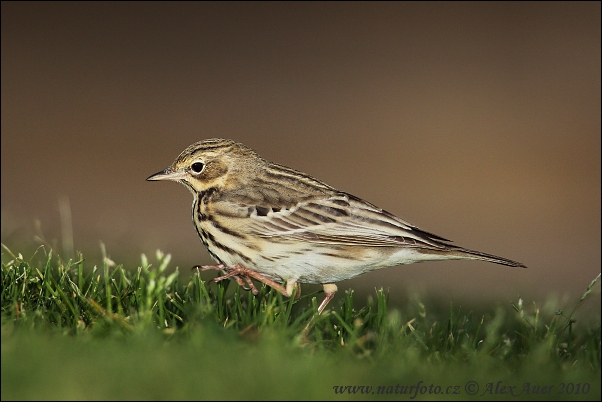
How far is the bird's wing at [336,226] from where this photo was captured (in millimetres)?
6277

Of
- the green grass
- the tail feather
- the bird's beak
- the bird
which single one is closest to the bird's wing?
the bird

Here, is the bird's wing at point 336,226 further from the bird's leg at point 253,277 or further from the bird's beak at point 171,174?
the bird's beak at point 171,174

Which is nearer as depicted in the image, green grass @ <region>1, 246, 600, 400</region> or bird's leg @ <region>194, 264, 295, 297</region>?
green grass @ <region>1, 246, 600, 400</region>

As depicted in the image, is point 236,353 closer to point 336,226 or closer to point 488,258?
point 336,226

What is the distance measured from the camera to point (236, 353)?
4.34m

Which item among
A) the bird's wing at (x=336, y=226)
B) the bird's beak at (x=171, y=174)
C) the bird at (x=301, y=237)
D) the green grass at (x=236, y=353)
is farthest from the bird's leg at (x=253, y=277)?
the bird's beak at (x=171, y=174)

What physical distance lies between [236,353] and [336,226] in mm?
2239

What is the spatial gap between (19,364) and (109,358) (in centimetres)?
45

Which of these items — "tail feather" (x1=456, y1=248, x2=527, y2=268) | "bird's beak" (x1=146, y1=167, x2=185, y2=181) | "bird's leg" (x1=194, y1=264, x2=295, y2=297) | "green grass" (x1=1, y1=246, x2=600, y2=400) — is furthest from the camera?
"bird's beak" (x1=146, y1=167, x2=185, y2=181)

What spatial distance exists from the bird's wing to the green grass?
2.02 feet

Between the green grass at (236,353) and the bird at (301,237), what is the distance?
1.24 feet

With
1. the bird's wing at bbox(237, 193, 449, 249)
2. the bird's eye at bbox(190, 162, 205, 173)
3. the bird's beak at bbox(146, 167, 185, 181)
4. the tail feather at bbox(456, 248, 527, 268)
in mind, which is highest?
the bird's eye at bbox(190, 162, 205, 173)

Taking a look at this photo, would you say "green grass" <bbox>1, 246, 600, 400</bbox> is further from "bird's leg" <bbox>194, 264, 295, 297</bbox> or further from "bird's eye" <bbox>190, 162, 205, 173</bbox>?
"bird's eye" <bbox>190, 162, 205, 173</bbox>

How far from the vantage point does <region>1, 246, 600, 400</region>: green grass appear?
3.88 m
